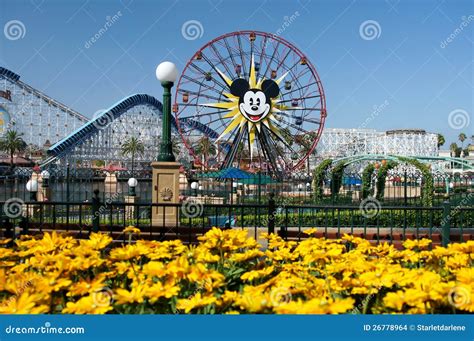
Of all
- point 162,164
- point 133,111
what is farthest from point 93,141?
point 162,164

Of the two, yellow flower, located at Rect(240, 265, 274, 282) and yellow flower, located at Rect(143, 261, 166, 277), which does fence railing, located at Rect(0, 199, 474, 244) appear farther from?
yellow flower, located at Rect(143, 261, 166, 277)

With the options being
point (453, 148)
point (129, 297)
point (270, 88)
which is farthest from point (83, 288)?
point (453, 148)

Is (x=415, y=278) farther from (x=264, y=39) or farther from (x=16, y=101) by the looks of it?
(x=16, y=101)

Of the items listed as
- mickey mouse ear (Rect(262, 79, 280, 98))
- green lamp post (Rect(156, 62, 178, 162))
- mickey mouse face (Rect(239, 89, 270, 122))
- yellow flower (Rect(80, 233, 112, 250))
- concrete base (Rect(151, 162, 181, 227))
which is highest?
mickey mouse ear (Rect(262, 79, 280, 98))

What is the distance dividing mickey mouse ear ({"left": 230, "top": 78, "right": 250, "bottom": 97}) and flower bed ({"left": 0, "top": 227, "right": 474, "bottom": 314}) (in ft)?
79.3

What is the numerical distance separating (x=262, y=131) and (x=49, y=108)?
55695 mm

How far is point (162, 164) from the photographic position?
32.4 feet

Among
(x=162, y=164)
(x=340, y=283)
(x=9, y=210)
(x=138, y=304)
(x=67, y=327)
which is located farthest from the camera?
(x=162, y=164)

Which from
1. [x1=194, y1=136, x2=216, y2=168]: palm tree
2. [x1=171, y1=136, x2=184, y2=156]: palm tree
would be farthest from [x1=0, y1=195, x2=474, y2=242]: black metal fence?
[x1=171, y1=136, x2=184, y2=156]: palm tree

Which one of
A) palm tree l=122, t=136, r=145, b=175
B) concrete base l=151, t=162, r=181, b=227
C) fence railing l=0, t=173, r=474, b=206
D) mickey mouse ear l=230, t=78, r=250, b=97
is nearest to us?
concrete base l=151, t=162, r=181, b=227

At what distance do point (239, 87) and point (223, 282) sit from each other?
82.8ft

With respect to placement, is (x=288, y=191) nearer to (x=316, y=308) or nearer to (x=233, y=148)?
(x=233, y=148)

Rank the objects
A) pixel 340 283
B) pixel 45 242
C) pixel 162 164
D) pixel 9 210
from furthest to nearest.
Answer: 1. pixel 162 164
2. pixel 9 210
3. pixel 45 242
4. pixel 340 283

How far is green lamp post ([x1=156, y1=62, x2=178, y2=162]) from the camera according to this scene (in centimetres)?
970
